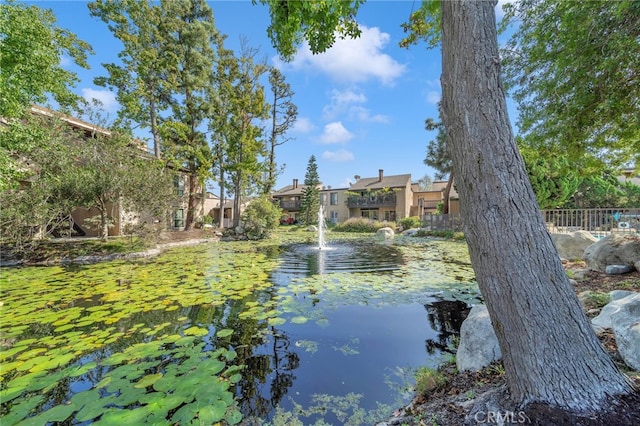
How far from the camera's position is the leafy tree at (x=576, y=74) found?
3736 millimetres

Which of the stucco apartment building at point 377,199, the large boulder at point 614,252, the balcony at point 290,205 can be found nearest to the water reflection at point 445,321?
the large boulder at point 614,252

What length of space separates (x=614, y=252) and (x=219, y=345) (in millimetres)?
7836

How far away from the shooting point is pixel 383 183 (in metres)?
32.2

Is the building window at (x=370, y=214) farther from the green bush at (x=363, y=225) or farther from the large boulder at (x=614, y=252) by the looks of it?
the large boulder at (x=614, y=252)

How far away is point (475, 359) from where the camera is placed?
106 inches

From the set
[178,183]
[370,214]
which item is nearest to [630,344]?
[178,183]

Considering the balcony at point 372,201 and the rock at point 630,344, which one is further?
the balcony at point 372,201

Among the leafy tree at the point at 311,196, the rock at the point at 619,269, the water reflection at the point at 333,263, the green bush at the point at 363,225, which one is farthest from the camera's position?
the leafy tree at the point at 311,196

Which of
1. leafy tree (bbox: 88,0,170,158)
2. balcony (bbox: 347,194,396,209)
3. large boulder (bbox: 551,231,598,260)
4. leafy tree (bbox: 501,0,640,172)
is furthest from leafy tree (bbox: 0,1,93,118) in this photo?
balcony (bbox: 347,194,396,209)

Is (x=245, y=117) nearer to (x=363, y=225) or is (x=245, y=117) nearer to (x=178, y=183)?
(x=178, y=183)

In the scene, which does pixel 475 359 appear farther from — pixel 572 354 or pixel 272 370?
pixel 272 370

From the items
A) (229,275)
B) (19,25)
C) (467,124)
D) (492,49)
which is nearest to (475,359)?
(467,124)

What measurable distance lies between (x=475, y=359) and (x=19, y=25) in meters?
12.7

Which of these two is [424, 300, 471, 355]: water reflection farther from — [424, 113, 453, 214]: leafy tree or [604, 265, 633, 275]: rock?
[424, 113, 453, 214]: leafy tree
